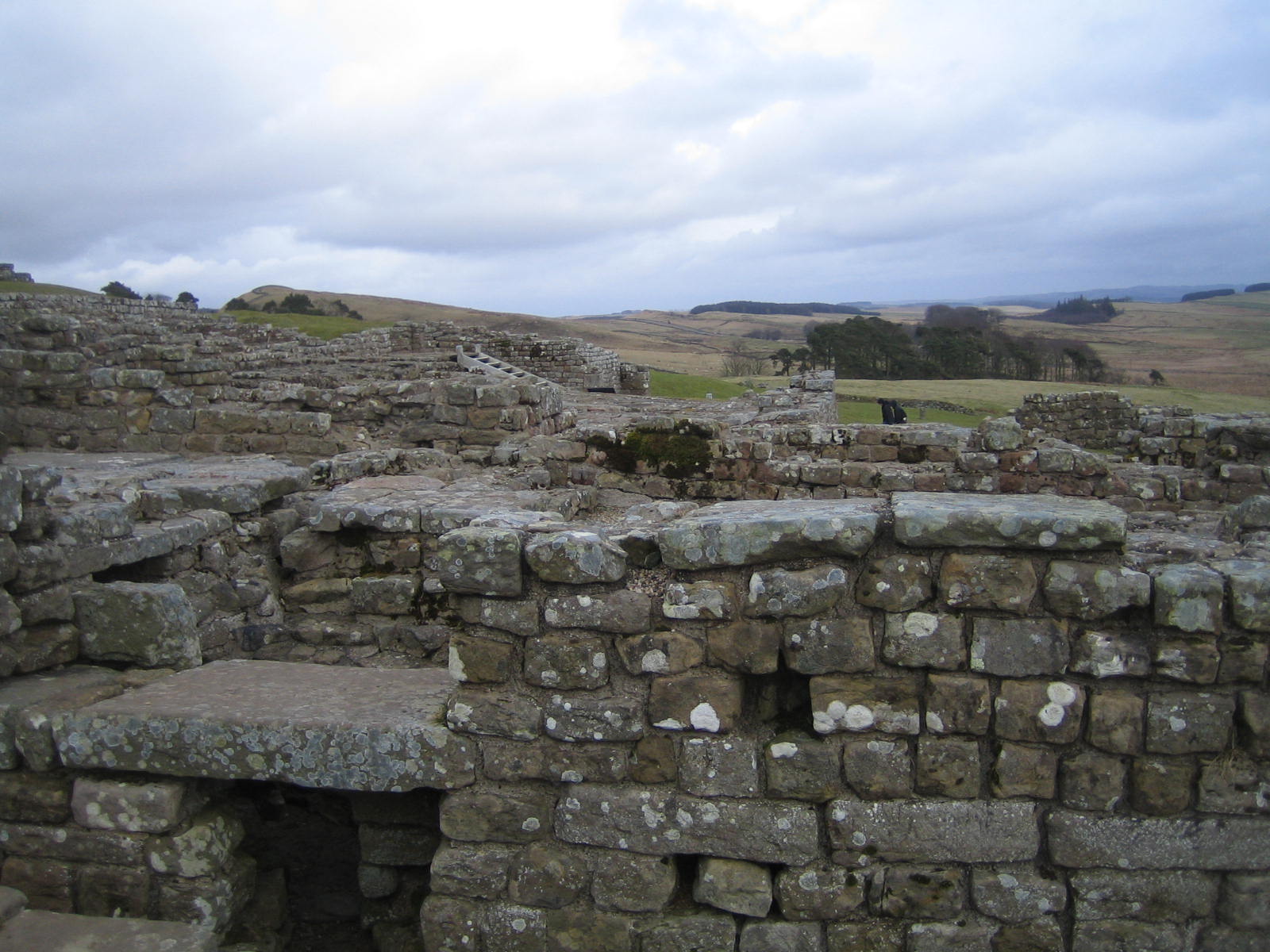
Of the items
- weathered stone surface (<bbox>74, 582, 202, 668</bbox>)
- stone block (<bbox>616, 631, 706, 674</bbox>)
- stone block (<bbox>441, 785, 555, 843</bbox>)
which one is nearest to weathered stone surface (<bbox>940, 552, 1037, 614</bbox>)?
stone block (<bbox>616, 631, 706, 674</bbox>)

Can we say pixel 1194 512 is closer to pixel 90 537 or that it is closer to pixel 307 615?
pixel 307 615

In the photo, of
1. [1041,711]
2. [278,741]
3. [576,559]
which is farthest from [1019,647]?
[278,741]

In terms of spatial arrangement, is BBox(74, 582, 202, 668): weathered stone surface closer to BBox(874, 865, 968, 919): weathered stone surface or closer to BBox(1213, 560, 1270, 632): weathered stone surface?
BBox(874, 865, 968, 919): weathered stone surface

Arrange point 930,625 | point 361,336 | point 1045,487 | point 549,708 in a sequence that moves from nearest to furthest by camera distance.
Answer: point 930,625 → point 549,708 → point 1045,487 → point 361,336

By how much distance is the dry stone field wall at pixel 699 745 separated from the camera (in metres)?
2.63

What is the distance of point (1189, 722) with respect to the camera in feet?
8.46

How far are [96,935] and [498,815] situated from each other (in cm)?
150

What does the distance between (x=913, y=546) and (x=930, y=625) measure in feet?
0.88

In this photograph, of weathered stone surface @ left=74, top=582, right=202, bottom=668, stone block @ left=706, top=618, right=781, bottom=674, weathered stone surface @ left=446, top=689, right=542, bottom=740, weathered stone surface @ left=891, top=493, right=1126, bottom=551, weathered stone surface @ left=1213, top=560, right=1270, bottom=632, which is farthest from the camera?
weathered stone surface @ left=74, top=582, right=202, bottom=668

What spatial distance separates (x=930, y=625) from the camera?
271cm

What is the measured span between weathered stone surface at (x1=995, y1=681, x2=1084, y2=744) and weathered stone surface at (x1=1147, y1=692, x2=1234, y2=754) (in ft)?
0.71

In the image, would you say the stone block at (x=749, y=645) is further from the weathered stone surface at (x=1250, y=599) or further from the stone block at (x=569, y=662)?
the weathered stone surface at (x=1250, y=599)

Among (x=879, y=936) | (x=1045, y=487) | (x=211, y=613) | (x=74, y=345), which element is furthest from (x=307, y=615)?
(x=1045, y=487)

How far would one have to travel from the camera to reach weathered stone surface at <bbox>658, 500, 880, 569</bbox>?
106 inches
